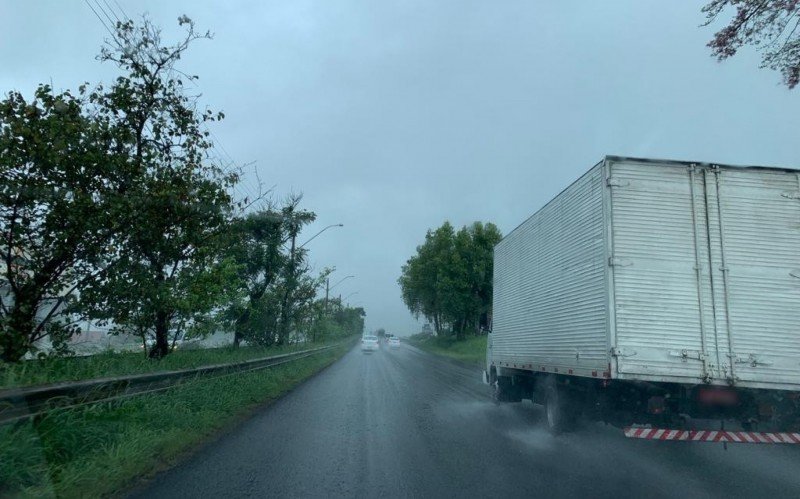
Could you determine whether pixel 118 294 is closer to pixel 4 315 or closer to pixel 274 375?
pixel 4 315

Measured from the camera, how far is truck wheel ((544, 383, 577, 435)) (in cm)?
993

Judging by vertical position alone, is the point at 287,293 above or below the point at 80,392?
above

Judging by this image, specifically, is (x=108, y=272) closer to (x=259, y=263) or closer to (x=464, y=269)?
(x=259, y=263)

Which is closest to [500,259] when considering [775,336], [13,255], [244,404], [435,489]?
[244,404]

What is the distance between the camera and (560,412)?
33.0 ft

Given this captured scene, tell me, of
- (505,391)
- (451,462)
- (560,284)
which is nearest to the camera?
(451,462)

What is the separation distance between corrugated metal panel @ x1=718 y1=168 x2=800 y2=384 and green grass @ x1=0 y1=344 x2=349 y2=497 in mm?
7152

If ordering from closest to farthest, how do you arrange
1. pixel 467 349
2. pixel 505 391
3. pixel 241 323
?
pixel 505 391, pixel 241 323, pixel 467 349

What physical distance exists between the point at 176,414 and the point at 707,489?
7288mm

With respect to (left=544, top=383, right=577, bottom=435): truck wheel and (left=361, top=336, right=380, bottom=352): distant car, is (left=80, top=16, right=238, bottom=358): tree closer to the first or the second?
(left=544, top=383, right=577, bottom=435): truck wheel

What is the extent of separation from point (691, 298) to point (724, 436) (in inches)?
70.7

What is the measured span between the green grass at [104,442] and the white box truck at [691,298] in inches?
223

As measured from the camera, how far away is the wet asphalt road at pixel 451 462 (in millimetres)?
6586

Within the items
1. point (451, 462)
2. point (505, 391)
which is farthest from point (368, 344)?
point (451, 462)
